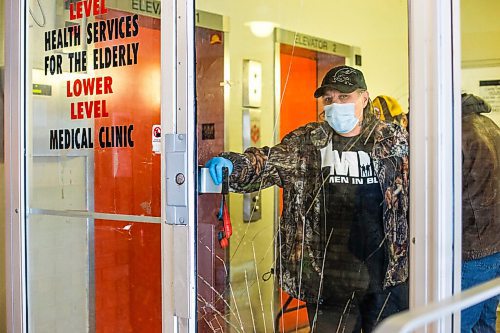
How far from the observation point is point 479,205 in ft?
6.14

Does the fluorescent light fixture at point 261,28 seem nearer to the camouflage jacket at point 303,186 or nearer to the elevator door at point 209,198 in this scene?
the elevator door at point 209,198

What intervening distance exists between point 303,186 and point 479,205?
1.86 ft

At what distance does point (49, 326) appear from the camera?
271 cm

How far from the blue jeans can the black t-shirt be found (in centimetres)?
24

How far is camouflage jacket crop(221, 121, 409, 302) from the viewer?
6.19ft

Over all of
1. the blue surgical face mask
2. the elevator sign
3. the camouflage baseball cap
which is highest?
the camouflage baseball cap

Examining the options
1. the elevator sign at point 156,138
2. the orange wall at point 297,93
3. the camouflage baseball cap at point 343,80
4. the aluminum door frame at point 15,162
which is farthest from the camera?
the aluminum door frame at point 15,162

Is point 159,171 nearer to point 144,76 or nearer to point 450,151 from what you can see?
point 144,76

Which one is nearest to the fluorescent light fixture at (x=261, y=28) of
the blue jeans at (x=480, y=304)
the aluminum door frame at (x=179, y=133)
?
the aluminum door frame at (x=179, y=133)

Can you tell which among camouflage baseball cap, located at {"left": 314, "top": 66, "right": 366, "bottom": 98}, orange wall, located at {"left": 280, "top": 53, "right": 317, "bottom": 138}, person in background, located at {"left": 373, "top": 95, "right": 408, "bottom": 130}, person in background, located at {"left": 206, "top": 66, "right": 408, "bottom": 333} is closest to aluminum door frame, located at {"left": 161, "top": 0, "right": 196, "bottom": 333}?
person in background, located at {"left": 206, "top": 66, "right": 408, "bottom": 333}

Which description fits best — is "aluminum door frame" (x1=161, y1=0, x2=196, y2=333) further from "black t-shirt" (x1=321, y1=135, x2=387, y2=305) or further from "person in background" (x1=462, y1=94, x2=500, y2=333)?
"person in background" (x1=462, y1=94, x2=500, y2=333)

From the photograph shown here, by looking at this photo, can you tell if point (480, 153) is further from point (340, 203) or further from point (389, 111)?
point (340, 203)

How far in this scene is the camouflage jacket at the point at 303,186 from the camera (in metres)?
1.89

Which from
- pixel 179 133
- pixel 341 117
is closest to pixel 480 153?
pixel 341 117
